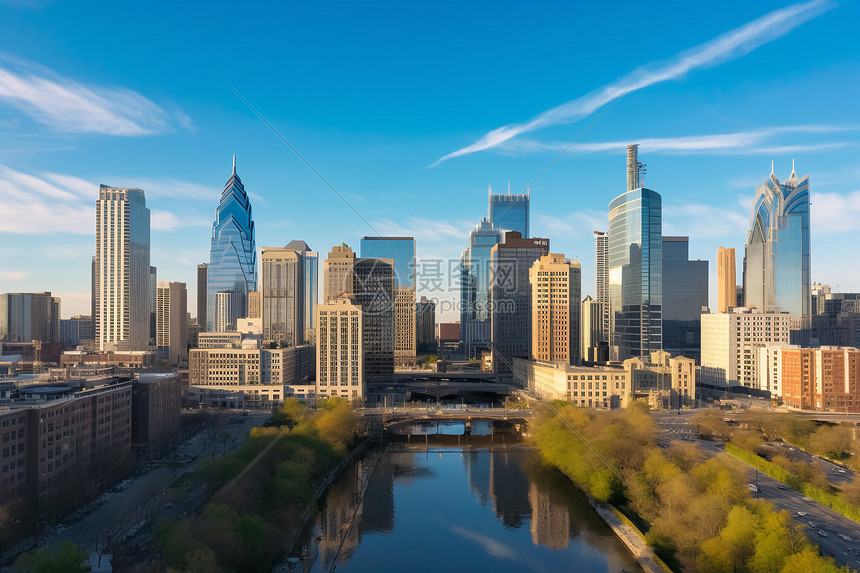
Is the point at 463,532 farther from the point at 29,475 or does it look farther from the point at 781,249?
the point at 781,249

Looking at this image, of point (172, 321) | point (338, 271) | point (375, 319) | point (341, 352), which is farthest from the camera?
point (172, 321)

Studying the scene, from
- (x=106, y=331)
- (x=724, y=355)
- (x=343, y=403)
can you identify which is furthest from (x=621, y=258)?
(x=106, y=331)

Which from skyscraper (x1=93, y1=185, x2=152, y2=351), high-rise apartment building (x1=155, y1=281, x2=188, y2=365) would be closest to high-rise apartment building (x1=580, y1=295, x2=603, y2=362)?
high-rise apartment building (x1=155, y1=281, x2=188, y2=365)

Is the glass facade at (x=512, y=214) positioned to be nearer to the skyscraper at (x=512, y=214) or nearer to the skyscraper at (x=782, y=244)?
the skyscraper at (x=512, y=214)

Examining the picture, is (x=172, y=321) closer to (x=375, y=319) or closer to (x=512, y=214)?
(x=375, y=319)

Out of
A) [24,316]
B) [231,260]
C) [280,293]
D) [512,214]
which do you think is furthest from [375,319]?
[512,214]
